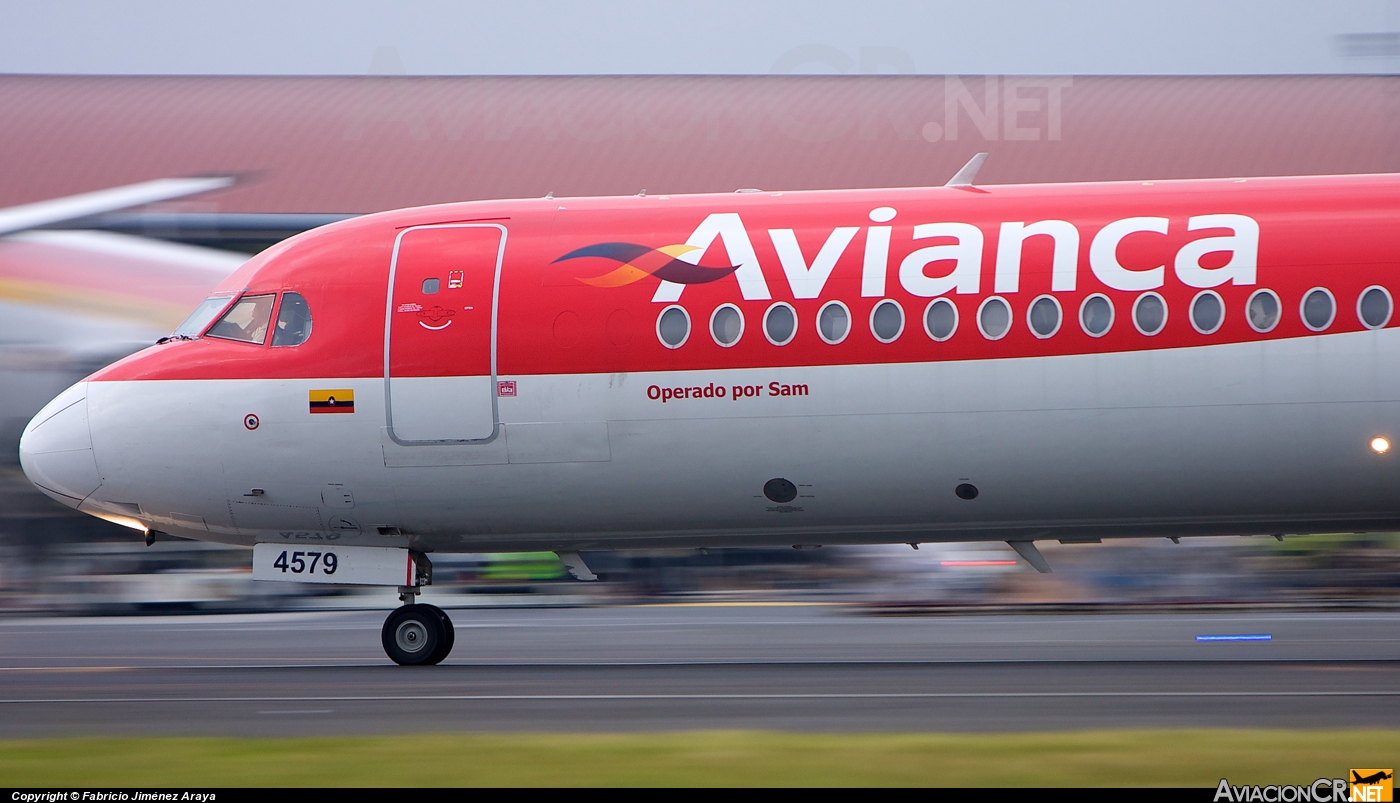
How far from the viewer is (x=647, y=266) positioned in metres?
11.4

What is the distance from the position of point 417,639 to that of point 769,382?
4.11 meters

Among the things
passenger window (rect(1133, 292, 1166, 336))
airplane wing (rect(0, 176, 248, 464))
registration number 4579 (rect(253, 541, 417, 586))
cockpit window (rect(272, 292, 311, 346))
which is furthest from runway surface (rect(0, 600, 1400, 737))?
airplane wing (rect(0, 176, 248, 464))

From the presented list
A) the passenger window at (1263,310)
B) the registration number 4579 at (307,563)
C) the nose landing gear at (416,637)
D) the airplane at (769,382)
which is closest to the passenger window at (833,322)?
the airplane at (769,382)

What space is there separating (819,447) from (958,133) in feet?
55.7

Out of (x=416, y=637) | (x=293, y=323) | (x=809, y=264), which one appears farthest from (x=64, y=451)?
(x=809, y=264)

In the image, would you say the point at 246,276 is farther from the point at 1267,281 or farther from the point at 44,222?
the point at 44,222

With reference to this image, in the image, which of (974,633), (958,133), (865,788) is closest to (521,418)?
(865,788)

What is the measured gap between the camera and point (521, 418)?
37.3 ft

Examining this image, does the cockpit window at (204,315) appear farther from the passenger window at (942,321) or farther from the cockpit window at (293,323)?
the passenger window at (942,321)

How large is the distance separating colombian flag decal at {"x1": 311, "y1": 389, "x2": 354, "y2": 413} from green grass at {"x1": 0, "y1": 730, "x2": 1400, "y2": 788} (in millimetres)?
3786

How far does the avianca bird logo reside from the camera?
37.0ft

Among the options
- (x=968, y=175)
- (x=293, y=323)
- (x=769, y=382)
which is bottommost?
(x=769, y=382)

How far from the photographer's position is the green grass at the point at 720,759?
Result: 6.88m

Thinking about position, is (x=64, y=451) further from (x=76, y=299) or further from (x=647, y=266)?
(x=76, y=299)
